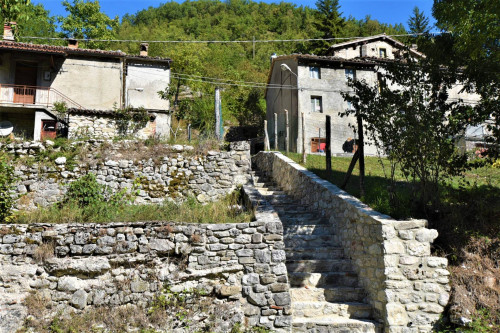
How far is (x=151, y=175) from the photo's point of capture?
9672mm

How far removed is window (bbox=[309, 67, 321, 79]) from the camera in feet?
74.7

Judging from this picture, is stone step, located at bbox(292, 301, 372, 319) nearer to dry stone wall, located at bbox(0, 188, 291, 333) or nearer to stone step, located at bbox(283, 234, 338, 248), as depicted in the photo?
dry stone wall, located at bbox(0, 188, 291, 333)

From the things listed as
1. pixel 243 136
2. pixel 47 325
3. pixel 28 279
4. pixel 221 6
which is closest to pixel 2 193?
pixel 28 279

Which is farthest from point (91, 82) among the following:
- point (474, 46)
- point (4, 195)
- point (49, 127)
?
point (474, 46)

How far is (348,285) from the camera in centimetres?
642

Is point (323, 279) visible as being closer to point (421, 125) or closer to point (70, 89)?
point (421, 125)

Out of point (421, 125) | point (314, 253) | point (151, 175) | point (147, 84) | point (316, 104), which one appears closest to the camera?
point (421, 125)

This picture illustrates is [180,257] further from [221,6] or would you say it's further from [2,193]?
[221,6]

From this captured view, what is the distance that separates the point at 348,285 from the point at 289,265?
43.7 inches

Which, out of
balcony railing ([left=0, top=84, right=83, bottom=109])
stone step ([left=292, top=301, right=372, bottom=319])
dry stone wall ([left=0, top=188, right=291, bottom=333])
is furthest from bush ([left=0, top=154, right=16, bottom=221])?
balcony railing ([left=0, top=84, right=83, bottom=109])

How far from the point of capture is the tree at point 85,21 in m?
30.5

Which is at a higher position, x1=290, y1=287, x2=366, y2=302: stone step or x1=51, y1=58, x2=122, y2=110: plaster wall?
x1=51, y1=58, x2=122, y2=110: plaster wall

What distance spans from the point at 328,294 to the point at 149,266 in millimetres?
3074

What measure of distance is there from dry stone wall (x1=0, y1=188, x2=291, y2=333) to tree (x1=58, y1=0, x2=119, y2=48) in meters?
28.7
